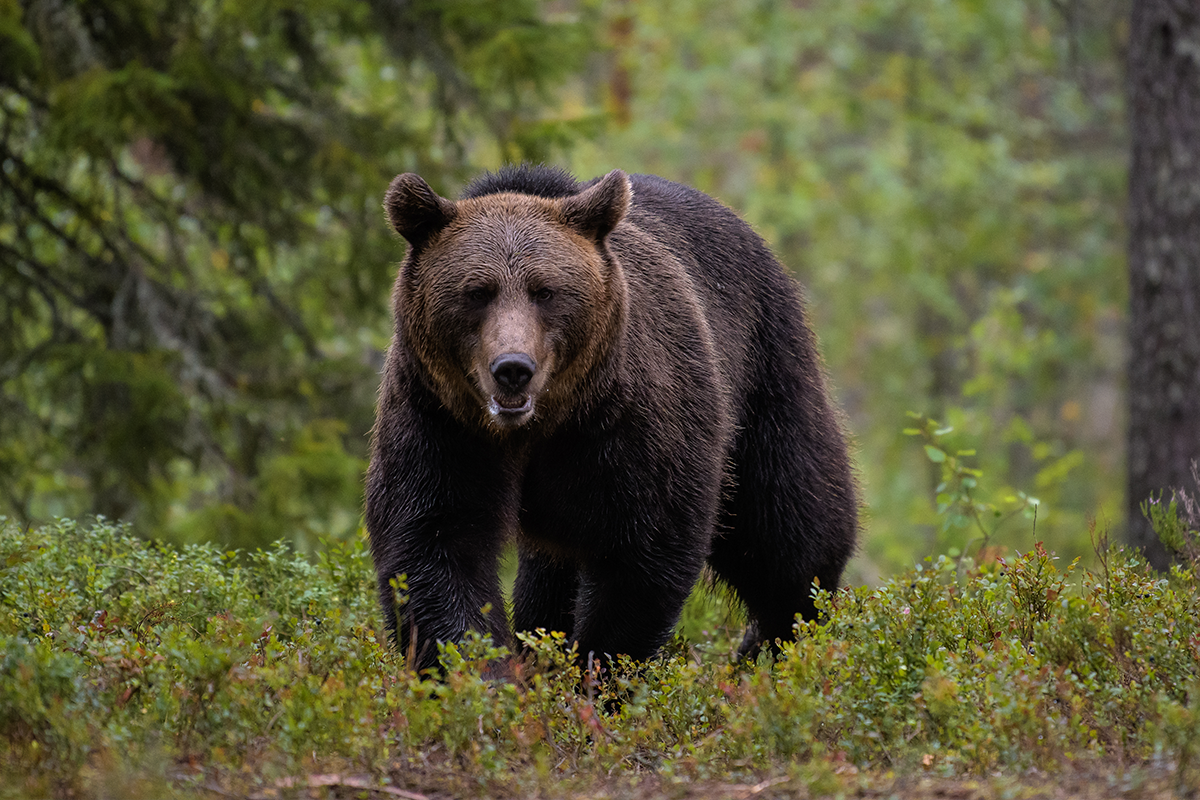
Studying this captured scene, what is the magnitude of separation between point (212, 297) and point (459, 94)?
2.44 meters

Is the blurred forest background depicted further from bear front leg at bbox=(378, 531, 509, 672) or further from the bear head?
bear front leg at bbox=(378, 531, 509, 672)

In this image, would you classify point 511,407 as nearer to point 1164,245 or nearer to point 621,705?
point 621,705

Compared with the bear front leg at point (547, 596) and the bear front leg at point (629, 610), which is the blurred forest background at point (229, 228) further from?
the bear front leg at point (547, 596)

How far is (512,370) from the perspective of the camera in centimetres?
476

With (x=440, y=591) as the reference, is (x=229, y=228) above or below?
above

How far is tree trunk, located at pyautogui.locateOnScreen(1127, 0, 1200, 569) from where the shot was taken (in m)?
8.54

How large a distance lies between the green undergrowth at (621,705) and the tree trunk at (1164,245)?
12.0ft

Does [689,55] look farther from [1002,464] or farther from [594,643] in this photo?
[594,643]

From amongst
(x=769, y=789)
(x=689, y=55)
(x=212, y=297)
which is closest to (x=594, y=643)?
(x=769, y=789)

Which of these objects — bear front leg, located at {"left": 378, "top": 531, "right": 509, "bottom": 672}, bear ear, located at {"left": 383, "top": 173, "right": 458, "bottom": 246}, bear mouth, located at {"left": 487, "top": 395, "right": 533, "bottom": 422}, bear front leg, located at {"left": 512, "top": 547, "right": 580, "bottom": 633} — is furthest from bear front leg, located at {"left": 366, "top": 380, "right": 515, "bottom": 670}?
bear front leg, located at {"left": 512, "top": 547, "right": 580, "bottom": 633}

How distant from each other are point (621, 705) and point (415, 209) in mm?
2147

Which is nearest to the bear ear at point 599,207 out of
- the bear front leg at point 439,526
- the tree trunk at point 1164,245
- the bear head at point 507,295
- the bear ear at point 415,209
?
the bear head at point 507,295

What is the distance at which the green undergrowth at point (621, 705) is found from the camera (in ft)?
12.1

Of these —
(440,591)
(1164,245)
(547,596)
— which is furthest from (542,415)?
(1164,245)
